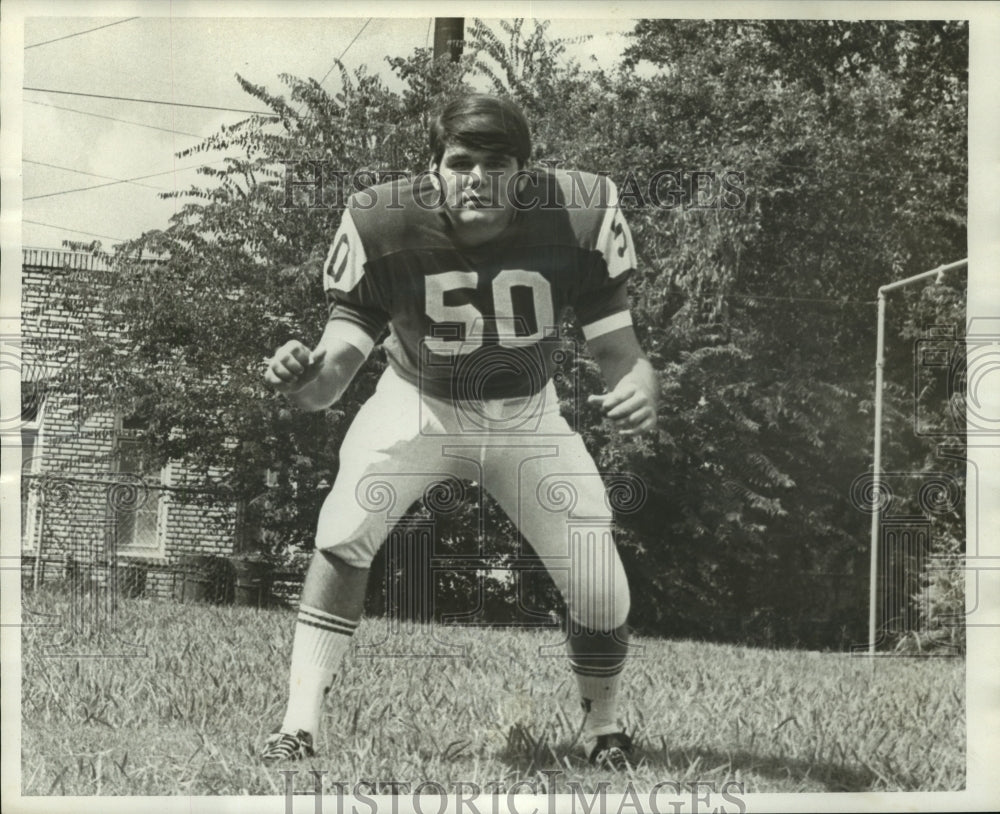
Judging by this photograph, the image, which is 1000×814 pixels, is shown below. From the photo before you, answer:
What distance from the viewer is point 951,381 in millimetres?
4547

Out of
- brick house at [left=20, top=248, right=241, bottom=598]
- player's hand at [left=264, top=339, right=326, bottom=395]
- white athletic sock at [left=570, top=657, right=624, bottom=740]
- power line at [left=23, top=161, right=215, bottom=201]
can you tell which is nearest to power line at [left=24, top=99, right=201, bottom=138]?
power line at [left=23, top=161, right=215, bottom=201]

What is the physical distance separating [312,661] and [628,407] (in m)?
1.41

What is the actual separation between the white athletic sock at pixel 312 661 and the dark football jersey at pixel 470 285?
0.87m

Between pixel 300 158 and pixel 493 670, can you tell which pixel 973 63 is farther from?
pixel 493 670

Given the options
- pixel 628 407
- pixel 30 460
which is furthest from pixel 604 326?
pixel 30 460

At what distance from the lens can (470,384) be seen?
4.26 metres

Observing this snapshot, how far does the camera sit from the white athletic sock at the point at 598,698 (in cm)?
426

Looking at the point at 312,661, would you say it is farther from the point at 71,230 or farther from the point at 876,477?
the point at 876,477

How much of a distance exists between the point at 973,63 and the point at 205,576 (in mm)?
3392

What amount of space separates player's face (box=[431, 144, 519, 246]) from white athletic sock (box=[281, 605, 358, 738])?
4.58ft

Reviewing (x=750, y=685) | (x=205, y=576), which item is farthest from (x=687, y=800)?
(x=205, y=576)

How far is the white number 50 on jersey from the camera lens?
13.9 feet
